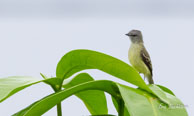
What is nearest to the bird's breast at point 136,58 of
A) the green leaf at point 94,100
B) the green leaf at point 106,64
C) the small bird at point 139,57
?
the small bird at point 139,57

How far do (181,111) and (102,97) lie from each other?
543mm

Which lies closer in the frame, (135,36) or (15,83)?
(15,83)

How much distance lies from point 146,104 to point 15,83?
45cm

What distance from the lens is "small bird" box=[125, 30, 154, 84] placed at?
403 cm

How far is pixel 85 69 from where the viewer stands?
1349 mm

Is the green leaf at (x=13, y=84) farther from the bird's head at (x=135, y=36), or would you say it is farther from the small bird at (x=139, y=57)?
the bird's head at (x=135, y=36)

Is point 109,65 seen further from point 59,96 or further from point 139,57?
point 139,57

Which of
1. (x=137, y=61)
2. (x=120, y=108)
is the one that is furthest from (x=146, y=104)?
(x=137, y=61)

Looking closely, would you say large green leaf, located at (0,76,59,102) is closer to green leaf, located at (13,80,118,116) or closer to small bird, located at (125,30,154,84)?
green leaf, located at (13,80,118,116)

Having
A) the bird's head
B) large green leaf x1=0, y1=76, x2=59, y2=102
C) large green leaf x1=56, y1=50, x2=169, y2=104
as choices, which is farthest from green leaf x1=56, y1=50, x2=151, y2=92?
the bird's head

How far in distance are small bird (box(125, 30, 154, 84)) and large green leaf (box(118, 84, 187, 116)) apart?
286 centimetres

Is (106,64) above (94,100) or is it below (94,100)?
above

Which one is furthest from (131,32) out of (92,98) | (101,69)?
(101,69)

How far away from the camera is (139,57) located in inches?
160
